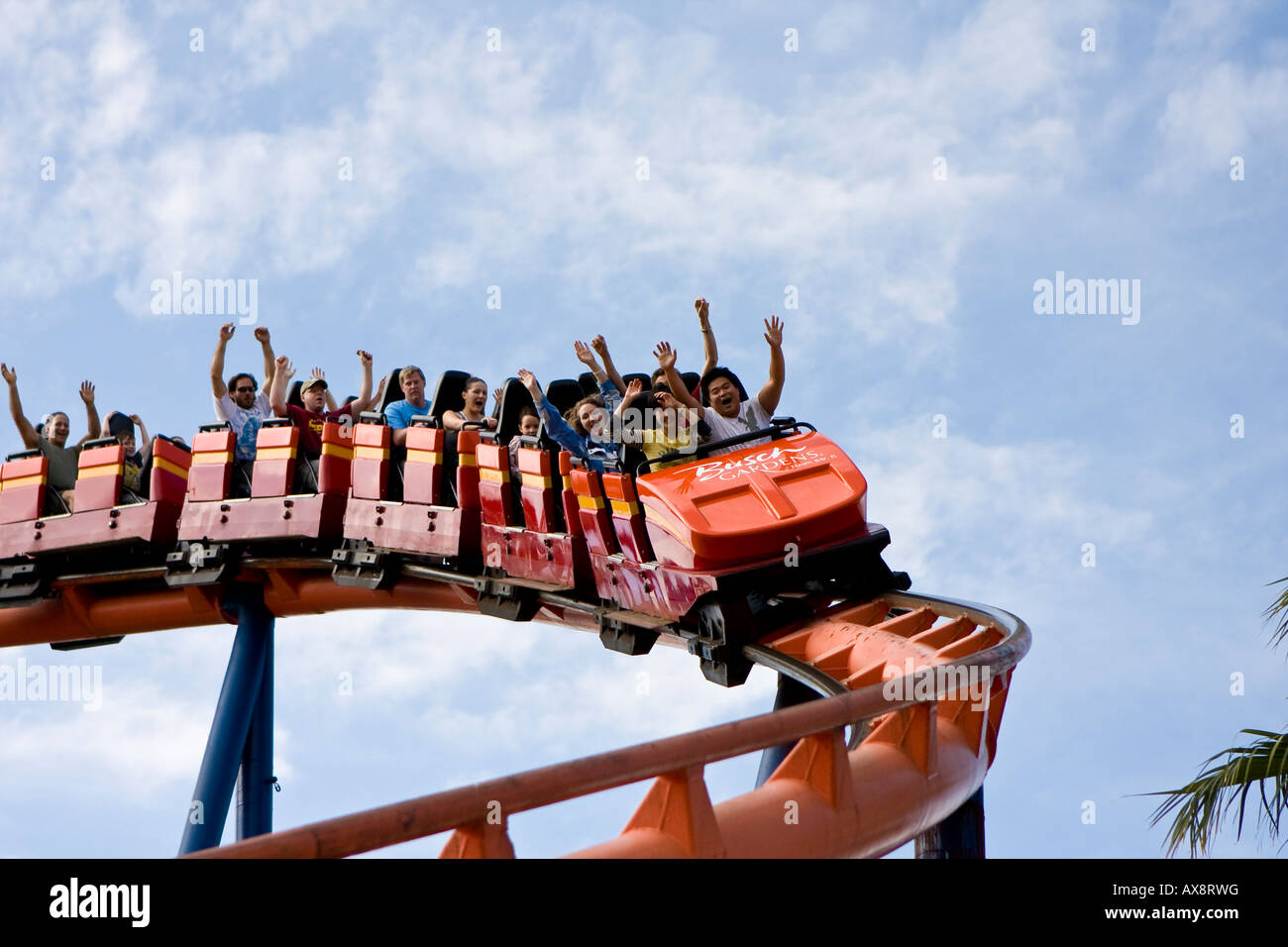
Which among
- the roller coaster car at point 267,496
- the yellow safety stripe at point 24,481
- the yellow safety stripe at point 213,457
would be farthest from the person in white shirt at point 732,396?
the yellow safety stripe at point 24,481

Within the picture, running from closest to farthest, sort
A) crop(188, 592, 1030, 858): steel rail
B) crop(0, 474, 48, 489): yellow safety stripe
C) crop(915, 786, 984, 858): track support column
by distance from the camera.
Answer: crop(188, 592, 1030, 858): steel rail, crop(915, 786, 984, 858): track support column, crop(0, 474, 48, 489): yellow safety stripe

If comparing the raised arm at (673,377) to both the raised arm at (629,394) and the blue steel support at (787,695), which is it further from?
the blue steel support at (787,695)

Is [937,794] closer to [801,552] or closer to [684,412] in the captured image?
[801,552]

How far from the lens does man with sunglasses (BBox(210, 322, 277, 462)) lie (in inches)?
309

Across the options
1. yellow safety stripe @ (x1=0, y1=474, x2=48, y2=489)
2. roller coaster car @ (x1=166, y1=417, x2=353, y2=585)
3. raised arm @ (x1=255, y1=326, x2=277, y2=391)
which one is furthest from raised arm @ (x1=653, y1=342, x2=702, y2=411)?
yellow safety stripe @ (x1=0, y1=474, x2=48, y2=489)

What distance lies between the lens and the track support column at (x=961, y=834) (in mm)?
4574

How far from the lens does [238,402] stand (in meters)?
8.01

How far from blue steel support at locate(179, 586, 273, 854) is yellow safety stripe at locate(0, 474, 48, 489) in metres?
1.28

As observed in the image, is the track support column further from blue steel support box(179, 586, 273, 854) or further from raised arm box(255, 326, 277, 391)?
raised arm box(255, 326, 277, 391)

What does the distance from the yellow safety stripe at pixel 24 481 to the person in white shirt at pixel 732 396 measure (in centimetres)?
410

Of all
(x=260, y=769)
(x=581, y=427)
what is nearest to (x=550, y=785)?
(x=581, y=427)
